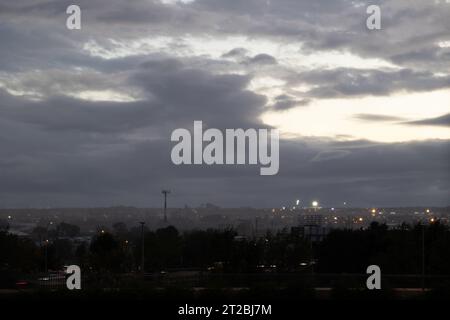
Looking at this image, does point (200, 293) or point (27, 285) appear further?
point (27, 285)

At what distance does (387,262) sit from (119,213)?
10594cm

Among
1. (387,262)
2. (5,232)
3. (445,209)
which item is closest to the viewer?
(387,262)

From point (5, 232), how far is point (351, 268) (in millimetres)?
27484

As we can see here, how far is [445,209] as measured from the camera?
13212cm

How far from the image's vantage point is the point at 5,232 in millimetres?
54406

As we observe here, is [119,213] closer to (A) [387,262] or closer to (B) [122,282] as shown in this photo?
(A) [387,262]
